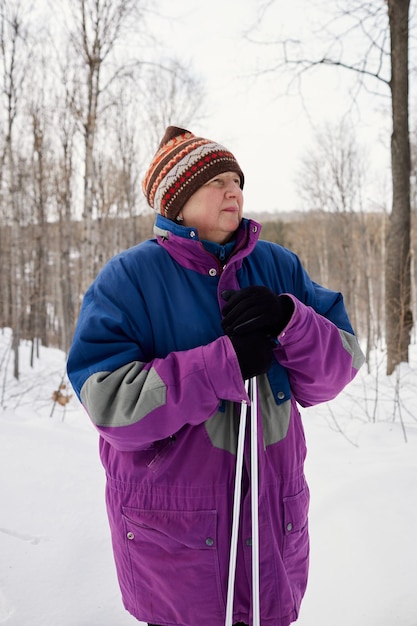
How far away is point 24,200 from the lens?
18.7 metres

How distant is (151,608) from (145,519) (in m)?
0.27

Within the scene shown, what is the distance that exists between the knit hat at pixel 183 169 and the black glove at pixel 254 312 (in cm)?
37

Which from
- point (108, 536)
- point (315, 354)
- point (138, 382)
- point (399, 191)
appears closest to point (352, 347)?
point (315, 354)

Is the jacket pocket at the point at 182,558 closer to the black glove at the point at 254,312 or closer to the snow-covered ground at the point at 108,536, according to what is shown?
the black glove at the point at 254,312

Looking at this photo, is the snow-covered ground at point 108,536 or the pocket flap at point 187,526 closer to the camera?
the pocket flap at point 187,526

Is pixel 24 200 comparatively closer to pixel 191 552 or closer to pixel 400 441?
pixel 400 441

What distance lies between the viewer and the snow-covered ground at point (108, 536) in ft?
6.72

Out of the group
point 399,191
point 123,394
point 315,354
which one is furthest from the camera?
point 399,191

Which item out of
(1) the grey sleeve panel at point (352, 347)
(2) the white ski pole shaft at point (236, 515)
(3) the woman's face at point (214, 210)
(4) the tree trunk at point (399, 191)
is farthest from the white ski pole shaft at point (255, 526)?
(4) the tree trunk at point (399, 191)

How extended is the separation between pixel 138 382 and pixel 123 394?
0.15 ft

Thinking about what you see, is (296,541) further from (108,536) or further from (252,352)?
(108,536)

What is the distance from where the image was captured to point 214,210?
1.36m

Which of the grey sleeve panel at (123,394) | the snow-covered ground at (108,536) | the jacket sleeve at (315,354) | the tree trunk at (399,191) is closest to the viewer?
the grey sleeve panel at (123,394)

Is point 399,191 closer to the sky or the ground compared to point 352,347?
closer to the sky
